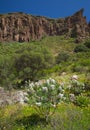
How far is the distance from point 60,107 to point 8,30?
457 ft

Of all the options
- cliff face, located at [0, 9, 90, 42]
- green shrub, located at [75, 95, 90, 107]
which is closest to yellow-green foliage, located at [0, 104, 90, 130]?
green shrub, located at [75, 95, 90, 107]

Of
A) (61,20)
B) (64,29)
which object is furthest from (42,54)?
(61,20)

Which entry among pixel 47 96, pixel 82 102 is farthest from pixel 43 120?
pixel 82 102

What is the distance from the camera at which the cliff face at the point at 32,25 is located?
5556 inches

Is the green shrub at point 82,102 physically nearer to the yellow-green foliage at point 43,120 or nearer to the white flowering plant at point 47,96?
the yellow-green foliage at point 43,120

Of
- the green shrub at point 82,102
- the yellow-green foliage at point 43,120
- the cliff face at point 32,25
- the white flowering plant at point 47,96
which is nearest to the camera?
the yellow-green foliage at point 43,120

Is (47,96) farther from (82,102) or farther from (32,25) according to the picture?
(32,25)

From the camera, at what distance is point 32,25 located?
154 metres

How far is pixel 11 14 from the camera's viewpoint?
16438 centimetres

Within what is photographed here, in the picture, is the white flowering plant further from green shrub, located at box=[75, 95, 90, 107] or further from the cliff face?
the cliff face

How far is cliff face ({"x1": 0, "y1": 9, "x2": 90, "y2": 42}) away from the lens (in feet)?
463

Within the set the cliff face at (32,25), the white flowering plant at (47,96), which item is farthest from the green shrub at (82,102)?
the cliff face at (32,25)

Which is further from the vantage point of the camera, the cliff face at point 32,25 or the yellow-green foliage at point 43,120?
the cliff face at point 32,25

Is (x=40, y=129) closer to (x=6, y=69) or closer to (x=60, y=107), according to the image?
(x=60, y=107)
